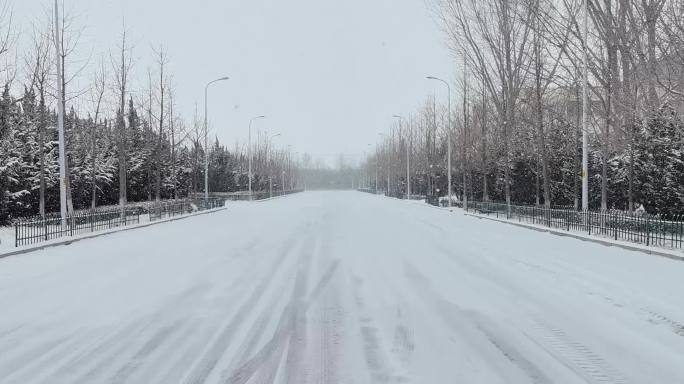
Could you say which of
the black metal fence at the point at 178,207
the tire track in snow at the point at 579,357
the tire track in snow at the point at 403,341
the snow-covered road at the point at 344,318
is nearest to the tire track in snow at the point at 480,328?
the snow-covered road at the point at 344,318

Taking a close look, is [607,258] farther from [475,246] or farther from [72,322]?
[72,322]

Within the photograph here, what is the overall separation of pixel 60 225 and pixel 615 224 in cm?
2063

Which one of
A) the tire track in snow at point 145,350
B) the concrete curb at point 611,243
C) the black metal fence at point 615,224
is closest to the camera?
the tire track in snow at point 145,350

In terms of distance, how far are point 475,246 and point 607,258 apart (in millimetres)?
4079

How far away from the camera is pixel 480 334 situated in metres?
7.01

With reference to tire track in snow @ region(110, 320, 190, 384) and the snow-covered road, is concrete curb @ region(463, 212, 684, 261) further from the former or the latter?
tire track in snow @ region(110, 320, 190, 384)

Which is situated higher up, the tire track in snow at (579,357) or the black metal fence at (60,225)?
the black metal fence at (60,225)

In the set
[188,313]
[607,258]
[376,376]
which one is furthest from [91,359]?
[607,258]

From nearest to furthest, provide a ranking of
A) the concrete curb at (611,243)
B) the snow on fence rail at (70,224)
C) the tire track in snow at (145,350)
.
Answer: the tire track in snow at (145,350), the concrete curb at (611,243), the snow on fence rail at (70,224)

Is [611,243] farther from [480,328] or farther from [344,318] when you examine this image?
[344,318]

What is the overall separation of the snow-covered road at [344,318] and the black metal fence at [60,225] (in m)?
3.62

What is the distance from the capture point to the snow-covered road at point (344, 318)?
562cm

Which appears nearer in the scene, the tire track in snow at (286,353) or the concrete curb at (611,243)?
the tire track in snow at (286,353)

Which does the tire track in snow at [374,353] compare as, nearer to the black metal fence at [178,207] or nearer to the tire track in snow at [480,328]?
the tire track in snow at [480,328]
